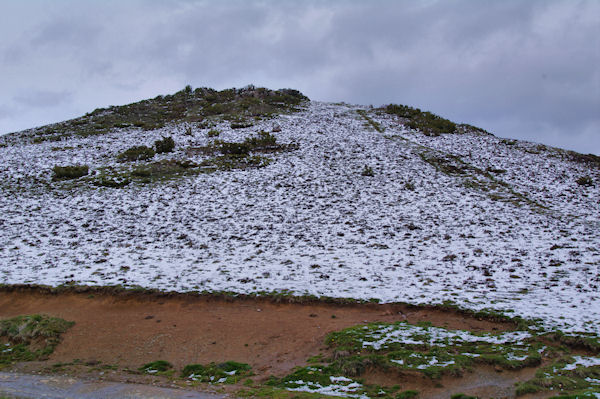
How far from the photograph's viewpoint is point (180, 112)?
160ft

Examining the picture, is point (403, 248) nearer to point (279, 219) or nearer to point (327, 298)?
point (327, 298)

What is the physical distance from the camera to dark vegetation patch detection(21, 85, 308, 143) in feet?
133

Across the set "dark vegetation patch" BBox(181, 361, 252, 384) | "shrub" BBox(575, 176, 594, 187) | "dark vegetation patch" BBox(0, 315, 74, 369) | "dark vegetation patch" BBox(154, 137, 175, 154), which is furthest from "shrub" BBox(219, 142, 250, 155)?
"shrub" BBox(575, 176, 594, 187)

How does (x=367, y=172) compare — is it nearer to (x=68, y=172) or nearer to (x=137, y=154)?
(x=137, y=154)

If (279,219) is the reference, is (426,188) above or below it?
above

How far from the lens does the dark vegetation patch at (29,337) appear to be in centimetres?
970

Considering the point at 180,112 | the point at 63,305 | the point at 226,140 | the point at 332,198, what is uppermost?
the point at 180,112

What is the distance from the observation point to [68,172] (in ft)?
83.2

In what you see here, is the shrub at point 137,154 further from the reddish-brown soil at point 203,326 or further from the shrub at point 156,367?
the shrub at point 156,367

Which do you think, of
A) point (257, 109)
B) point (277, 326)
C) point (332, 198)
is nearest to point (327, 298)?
point (277, 326)

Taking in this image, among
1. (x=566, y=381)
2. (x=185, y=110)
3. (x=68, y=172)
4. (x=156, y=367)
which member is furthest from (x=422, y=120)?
(x=156, y=367)

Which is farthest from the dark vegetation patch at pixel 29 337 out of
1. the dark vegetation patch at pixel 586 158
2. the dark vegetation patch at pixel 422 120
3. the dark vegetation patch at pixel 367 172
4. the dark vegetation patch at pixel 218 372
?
the dark vegetation patch at pixel 586 158

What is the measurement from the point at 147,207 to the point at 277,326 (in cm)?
1296

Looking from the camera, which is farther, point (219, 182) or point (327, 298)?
point (219, 182)
